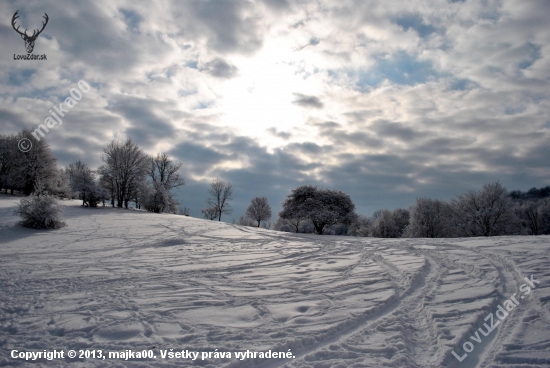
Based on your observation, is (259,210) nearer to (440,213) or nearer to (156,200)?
(156,200)

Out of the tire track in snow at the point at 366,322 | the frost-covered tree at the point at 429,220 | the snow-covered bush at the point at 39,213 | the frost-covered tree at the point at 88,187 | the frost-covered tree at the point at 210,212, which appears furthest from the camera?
the frost-covered tree at the point at 210,212

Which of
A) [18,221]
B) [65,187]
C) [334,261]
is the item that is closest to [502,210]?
[334,261]

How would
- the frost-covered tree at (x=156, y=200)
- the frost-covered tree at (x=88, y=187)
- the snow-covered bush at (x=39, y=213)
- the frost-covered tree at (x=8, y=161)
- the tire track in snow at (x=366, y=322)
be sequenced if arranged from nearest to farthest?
the tire track in snow at (x=366, y=322)
the snow-covered bush at (x=39, y=213)
the frost-covered tree at (x=88, y=187)
the frost-covered tree at (x=8, y=161)
the frost-covered tree at (x=156, y=200)

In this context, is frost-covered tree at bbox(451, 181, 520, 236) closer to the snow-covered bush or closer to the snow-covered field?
the snow-covered field

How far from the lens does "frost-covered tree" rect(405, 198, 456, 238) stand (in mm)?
40844

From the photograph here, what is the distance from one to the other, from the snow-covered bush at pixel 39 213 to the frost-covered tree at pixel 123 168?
22.0 metres

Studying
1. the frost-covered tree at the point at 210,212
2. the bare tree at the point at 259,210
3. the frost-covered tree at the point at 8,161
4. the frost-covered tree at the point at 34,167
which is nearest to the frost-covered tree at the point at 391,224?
the bare tree at the point at 259,210

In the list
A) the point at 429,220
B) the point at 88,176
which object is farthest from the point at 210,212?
the point at 429,220

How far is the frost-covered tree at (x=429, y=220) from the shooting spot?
40.8m

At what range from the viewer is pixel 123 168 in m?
40.8

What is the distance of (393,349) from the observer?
4898 mm

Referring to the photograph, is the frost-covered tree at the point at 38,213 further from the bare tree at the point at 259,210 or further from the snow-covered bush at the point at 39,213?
the bare tree at the point at 259,210

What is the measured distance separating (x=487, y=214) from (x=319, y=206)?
2098 cm

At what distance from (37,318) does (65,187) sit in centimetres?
3973
